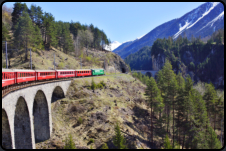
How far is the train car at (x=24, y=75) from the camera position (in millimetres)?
17703

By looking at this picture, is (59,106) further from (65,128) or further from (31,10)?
(31,10)

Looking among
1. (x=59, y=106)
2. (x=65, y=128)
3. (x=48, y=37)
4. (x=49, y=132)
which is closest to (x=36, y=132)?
(x=49, y=132)

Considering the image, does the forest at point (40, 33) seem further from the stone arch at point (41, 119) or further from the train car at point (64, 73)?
the stone arch at point (41, 119)

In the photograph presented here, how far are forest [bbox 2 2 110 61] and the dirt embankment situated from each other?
82.7ft

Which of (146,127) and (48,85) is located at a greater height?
(48,85)

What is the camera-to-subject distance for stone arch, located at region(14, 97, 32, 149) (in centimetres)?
1744

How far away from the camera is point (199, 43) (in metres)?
141

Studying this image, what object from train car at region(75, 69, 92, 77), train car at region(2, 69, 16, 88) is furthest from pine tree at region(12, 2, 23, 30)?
train car at region(2, 69, 16, 88)

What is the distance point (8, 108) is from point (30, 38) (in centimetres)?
3901

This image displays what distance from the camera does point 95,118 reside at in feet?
87.7

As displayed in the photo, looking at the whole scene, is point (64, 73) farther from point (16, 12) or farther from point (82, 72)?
point (16, 12)

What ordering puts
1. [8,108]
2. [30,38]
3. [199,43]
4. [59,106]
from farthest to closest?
[199,43] → [30,38] → [59,106] → [8,108]

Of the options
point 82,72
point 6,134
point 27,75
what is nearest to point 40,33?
point 82,72

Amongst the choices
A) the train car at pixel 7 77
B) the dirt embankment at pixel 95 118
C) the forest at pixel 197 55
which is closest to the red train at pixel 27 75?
Result: the train car at pixel 7 77
